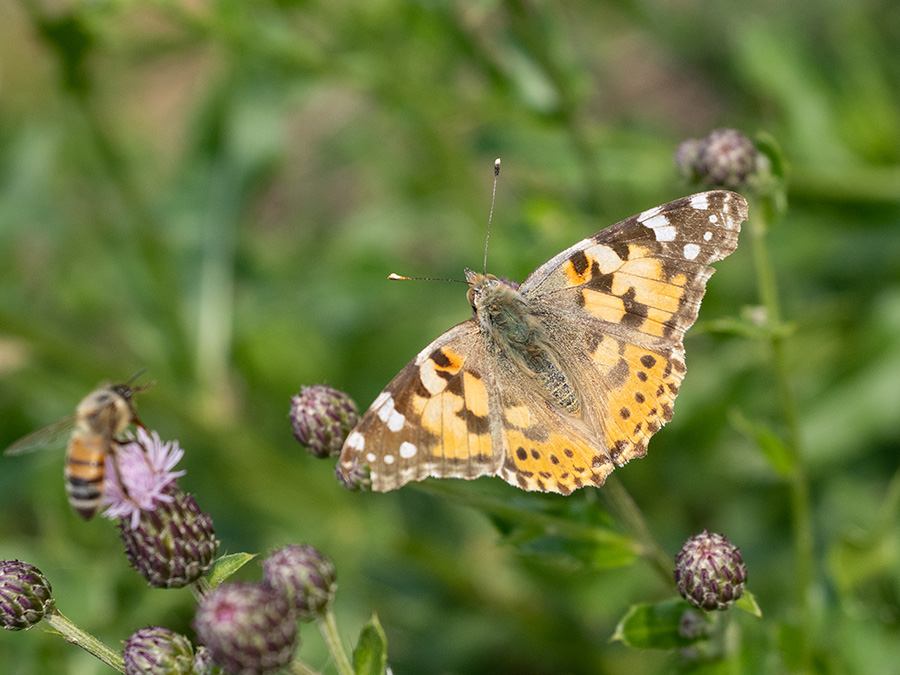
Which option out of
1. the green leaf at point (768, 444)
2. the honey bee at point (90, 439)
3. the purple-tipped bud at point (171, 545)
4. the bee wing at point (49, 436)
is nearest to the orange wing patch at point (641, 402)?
the green leaf at point (768, 444)

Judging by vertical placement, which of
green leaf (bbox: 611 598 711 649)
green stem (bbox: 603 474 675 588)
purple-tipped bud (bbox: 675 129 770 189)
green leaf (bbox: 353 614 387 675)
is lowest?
green leaf (bbox: 353 614 387 675)

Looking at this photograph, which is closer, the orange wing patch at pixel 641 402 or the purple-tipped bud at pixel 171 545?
the purple-tipped bud at pixel 171 545

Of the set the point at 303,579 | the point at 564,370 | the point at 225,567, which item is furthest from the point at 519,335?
the point at 225,567

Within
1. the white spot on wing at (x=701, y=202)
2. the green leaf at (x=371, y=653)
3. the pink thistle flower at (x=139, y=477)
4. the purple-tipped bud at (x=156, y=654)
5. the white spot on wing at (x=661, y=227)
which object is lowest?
the purple-tipped bud at (x=156, y=654)

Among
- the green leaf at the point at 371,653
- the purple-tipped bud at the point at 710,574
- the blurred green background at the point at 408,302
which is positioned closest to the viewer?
the green leaf at the point at 371,653

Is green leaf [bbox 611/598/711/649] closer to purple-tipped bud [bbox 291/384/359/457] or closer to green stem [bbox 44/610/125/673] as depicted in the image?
purple-tipped bud [bbox 291/384/359/457]

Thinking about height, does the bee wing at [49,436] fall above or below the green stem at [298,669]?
above

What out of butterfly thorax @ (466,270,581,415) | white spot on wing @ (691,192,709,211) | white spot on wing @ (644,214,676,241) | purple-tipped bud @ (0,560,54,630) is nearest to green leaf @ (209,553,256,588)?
purple-tipped bud @ (0,560,54,630)

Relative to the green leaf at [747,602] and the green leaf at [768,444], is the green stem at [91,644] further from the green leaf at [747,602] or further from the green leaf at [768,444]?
the green leaf at [768,444]

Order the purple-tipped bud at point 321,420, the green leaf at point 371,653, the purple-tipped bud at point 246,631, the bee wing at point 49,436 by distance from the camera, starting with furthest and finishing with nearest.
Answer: the purple-tipped bud at point 321,420 → the bee wing at point 49,436 → the green leaf at point 371,653 → the purple-tipped bud at point 246,631
